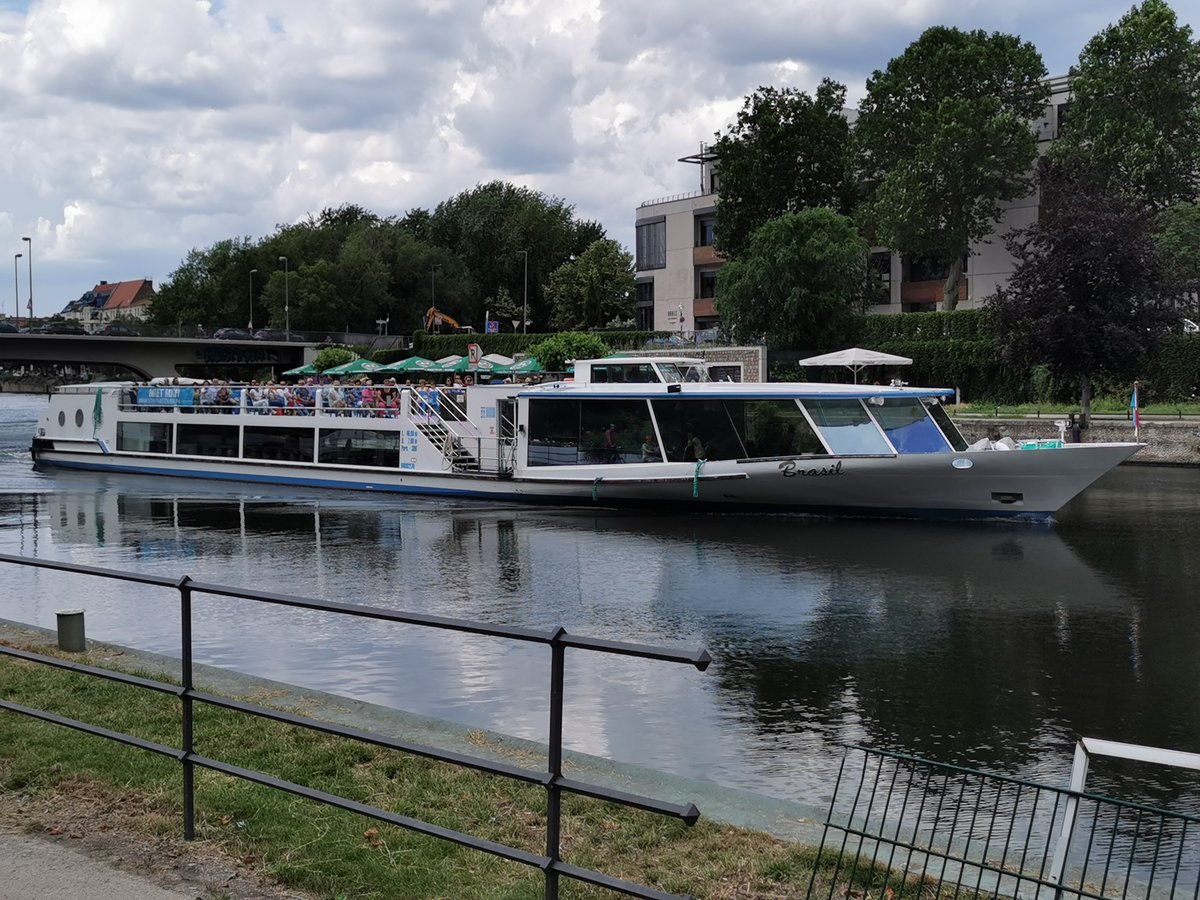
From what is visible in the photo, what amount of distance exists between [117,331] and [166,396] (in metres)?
53.0

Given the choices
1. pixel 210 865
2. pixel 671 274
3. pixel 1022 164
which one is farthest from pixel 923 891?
pixel 671 274

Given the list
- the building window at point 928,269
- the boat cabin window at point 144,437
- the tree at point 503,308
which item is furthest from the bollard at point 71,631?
the tree at point 503,308

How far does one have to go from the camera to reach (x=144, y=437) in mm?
42094

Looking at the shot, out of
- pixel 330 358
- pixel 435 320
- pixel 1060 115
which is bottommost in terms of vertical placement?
pixel 330 358

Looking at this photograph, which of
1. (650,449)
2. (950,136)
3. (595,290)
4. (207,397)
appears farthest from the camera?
(595,290)

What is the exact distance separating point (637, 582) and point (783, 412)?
9097 mm

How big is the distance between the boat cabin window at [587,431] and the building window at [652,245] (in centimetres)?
6358

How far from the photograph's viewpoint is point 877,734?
423 inches

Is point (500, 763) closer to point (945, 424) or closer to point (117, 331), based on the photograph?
point (945, 424)

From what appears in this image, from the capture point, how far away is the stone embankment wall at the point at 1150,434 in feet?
133

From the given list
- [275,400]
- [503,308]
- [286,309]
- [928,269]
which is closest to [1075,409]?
[275,400]

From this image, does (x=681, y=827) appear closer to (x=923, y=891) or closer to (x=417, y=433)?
(x=923, y=891)

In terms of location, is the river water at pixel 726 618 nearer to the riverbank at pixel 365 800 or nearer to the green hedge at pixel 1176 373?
the riverbank at pixel 365 800

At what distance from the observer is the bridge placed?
84.6 metres
